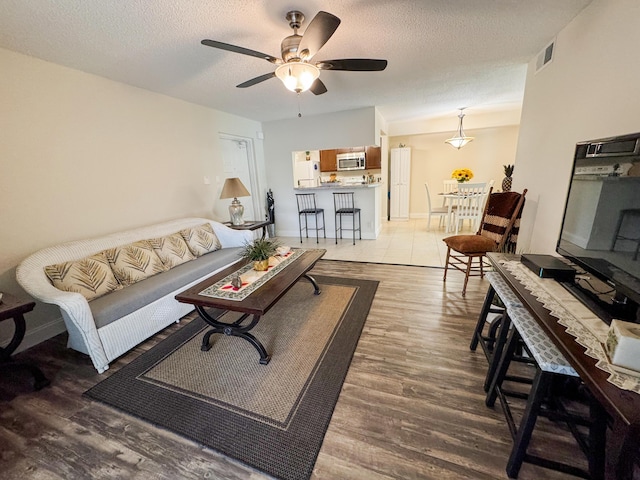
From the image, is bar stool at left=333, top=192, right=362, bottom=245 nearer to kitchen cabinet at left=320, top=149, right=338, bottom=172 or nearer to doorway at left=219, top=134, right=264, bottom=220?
kitchen cabinet at left=320, top=149, right=338, bottom=172

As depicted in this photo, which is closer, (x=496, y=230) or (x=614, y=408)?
(x=614, y=408)

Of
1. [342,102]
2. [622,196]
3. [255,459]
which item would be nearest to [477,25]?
[622,196]

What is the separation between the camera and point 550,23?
2006 mm

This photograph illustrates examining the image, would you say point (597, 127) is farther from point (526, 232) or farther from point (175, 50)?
point (175, 50)

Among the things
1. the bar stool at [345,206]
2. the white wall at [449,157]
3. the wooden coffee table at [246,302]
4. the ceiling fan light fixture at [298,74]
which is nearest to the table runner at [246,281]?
the wooden coffee table at [246,302]

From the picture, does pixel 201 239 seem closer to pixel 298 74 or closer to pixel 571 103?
pixel 298 74

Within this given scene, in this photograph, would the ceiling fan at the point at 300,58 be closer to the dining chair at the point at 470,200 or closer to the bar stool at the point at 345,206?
the bar stool at the point at 345,206

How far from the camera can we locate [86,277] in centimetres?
205

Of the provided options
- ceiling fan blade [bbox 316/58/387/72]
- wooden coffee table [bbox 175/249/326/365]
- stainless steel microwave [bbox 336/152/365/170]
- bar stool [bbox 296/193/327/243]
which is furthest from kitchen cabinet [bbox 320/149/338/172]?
wooden coffee table [bbox 175/249/326/365]

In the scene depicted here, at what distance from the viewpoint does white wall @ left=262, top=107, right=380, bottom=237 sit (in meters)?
4.52

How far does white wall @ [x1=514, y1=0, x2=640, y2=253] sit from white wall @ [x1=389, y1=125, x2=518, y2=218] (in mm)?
3607

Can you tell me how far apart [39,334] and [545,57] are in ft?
17.1

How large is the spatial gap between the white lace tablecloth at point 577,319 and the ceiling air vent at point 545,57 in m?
2.15

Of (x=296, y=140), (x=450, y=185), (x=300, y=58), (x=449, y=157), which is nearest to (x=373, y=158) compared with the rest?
(x=296, y=140)
